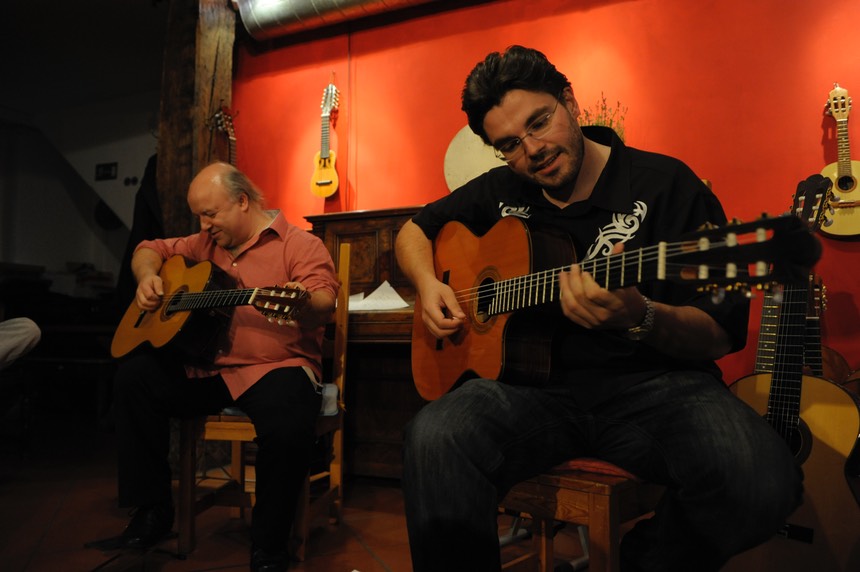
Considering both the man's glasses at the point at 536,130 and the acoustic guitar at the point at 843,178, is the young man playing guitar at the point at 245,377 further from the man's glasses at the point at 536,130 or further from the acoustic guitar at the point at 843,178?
the acoustic guitar at the point at 843,178

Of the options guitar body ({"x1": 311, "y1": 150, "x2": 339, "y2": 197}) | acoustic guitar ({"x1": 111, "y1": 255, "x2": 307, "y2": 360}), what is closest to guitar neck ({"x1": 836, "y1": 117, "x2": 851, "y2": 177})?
acoustic guitar ({"x1": 111, "y1": 255, "x2": 307, "y2": 360})

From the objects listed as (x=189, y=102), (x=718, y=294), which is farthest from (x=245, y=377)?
(x=189, y=102)

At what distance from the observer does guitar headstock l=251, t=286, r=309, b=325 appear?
2.08m

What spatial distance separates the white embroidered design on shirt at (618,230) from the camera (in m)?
1.50

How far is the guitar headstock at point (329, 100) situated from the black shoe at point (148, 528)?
2.85 m

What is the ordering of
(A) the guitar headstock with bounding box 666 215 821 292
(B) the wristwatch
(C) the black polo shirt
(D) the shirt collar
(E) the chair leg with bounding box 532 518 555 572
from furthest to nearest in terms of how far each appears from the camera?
(E) the chair leg with bounding box 532 518 555 572
(D) the shirt collar
(C) the black polo shirt
(B) the wristwatch
(A) the guitar headstock with bounding box 666 215 821 292

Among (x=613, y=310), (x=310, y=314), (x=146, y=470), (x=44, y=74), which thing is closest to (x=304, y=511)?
(x=146, y=470)

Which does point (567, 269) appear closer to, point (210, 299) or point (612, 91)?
point (210, 299)

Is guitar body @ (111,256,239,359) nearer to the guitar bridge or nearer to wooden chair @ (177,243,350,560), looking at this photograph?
wooden chair @ (177,243,350,560)

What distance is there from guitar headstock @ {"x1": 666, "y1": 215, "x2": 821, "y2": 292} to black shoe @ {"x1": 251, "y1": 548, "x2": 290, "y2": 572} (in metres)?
1.70

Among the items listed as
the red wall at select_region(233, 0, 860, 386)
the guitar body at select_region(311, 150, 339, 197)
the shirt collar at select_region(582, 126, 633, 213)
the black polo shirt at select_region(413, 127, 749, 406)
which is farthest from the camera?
the guitar body at select_region(311, 150, 339, 197)

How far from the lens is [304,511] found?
2.36 meters

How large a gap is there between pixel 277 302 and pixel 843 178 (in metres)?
2.82

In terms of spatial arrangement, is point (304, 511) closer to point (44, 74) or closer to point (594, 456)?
point (594, 456)
